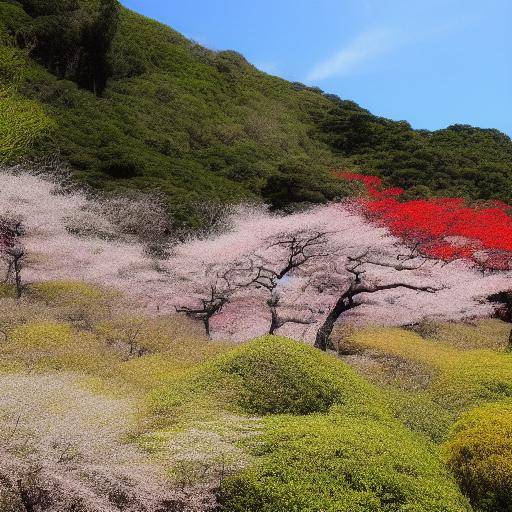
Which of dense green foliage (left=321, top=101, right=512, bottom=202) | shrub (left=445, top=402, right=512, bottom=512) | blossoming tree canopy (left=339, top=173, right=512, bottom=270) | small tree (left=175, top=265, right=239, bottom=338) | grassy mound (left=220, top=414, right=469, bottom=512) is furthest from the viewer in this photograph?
dense green foliage (left=321, top=101, right=512, bottom=202)

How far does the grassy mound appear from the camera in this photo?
10.6 meters

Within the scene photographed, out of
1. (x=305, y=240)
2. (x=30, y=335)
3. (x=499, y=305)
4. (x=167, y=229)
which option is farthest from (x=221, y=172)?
(x=30, y=335)

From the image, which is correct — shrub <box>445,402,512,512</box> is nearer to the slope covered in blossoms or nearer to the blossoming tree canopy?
the slope covered in blossoms

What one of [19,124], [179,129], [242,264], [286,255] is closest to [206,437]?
[242,264]

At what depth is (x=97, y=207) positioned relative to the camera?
108ft

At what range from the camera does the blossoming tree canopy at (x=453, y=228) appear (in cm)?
3183

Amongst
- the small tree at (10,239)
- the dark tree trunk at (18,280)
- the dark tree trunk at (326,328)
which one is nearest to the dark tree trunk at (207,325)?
the dark tree trunk at (326,328)

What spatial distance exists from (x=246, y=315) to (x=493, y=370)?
38.7 ft

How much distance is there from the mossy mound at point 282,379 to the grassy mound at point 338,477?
1881 millimetres

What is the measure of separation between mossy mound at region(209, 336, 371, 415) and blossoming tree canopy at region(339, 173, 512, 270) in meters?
15.9

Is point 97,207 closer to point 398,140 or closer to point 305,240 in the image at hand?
point 305,240

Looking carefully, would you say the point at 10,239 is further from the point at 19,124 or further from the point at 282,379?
the point at 282,379

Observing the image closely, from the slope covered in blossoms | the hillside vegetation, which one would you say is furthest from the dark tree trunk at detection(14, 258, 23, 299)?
the hillside vegetation

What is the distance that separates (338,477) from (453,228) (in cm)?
2753
